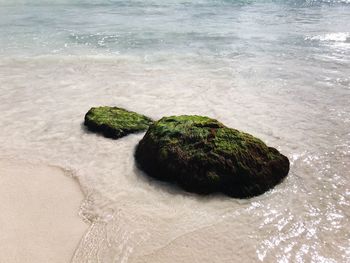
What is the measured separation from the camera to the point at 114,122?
28.9 ft

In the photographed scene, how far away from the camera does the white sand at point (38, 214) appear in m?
5.14

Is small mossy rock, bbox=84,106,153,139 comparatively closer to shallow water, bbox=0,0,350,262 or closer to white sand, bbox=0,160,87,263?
shallow water, bbox=0,0,350,262

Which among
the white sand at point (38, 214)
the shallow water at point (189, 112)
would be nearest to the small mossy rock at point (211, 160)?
the shallow water at point (189, 112)

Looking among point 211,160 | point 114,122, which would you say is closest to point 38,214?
point 211,160

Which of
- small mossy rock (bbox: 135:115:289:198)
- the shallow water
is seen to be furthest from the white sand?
small mossy rock (bbox: 135:115:289:198)

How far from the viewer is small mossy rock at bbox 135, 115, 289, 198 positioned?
6.49 meters

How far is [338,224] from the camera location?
572 centimetres

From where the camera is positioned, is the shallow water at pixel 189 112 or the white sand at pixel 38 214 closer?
the white sand at pixel 38 214

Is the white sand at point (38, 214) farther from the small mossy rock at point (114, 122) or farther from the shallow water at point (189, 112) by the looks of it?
the small mossy rock at point (114, 122)

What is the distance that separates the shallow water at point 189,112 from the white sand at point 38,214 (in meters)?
0.26

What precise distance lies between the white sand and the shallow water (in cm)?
26

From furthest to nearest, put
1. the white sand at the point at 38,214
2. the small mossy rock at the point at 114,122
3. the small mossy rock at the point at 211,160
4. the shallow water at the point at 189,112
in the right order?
the small mossy rock at the point at 114,122 < the small mossy rock at the point at 211,160 < the shallow water at the point at 189,112 < the white sand at the point at 38,214

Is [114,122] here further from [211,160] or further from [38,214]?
[38,214]

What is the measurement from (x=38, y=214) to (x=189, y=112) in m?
5.30
